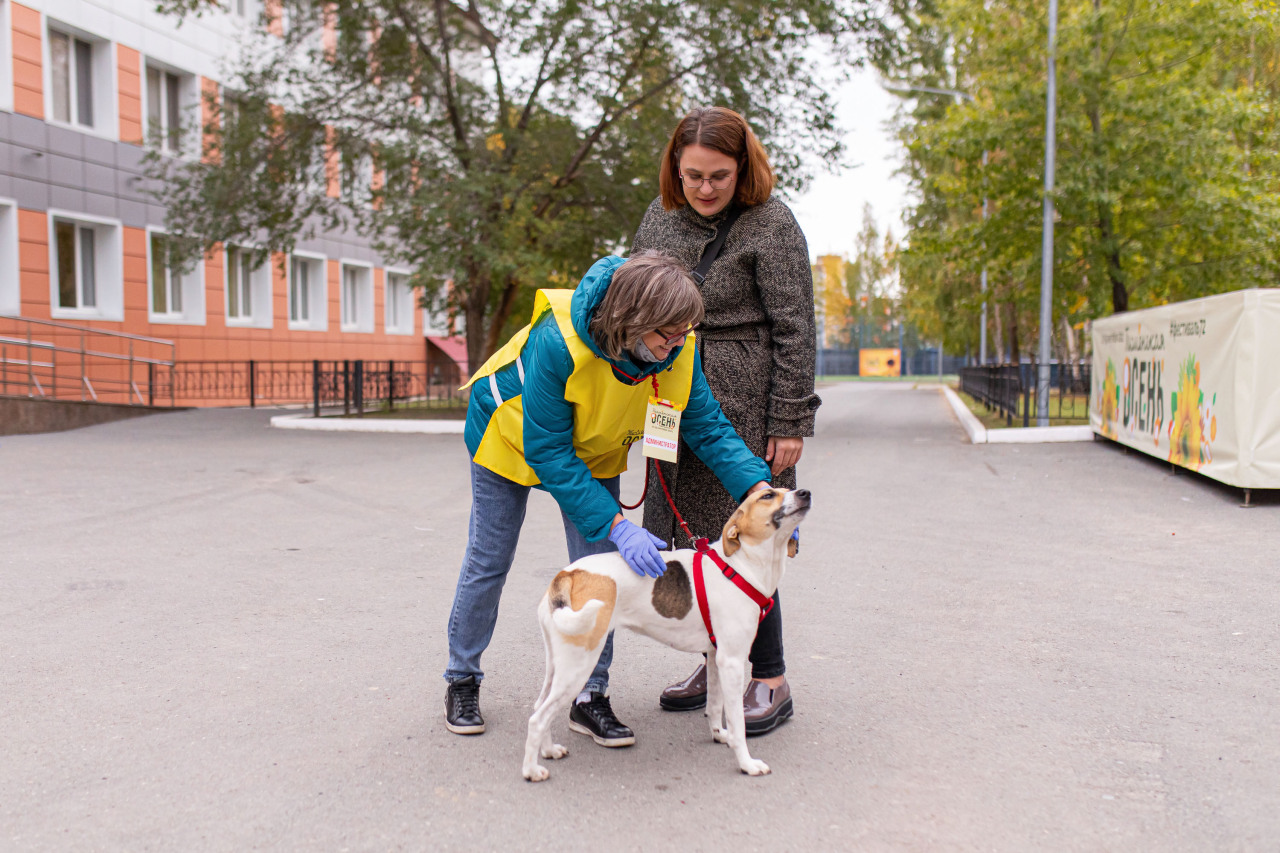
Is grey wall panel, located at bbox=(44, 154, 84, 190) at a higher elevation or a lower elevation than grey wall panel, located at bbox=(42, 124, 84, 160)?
lower

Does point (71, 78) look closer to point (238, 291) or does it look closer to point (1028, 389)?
point (238, 291)

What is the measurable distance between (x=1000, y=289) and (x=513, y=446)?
19931mm

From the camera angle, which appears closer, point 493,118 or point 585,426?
point 585,426

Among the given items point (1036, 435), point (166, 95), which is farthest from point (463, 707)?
point (166, 95)

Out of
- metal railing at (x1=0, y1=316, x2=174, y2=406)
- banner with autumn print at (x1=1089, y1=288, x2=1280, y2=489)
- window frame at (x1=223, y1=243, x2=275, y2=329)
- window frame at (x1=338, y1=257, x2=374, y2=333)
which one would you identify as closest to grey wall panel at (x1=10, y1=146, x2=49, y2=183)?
metal railing at (x1=0, y1=316, x2=174, y2=406)

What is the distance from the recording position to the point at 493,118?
18.2 meters

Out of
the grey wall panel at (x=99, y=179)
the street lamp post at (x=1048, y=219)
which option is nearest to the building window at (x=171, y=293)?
the grey wall panel at (x=99, y=179)

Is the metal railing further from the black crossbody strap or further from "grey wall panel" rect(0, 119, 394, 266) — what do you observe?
the black crossbody strap

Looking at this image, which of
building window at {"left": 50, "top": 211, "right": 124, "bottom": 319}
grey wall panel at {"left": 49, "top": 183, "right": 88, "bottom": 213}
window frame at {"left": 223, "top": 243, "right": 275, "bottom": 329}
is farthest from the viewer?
window frame at {"left": 223, "top": 243, "right": 275, "bottom": 329}

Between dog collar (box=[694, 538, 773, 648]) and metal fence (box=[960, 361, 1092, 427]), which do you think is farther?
metal fence (box=[960, 361, 1092, 427])

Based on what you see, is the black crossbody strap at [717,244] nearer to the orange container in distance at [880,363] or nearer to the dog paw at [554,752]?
the dog paw at [554,752]

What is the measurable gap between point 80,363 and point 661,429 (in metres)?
19.8

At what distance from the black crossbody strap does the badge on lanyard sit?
501mm

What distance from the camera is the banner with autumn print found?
8.19 meters
